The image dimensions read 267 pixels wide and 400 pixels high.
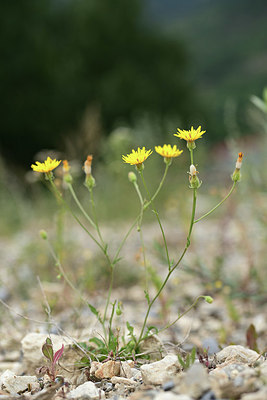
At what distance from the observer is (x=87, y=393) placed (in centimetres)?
117

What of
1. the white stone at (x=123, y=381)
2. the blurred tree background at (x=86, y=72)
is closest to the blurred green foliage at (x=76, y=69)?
the blurred tree background at (x=86, y=72)

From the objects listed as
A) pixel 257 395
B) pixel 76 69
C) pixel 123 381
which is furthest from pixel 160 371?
pixel 76 69

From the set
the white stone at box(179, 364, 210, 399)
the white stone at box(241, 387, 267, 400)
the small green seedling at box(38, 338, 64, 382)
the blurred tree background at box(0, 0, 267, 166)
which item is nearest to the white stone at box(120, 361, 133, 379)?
the small green seedling at box(38, 338, 64, 382)

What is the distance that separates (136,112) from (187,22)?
39.5 meters

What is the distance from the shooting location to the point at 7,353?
2139 mm

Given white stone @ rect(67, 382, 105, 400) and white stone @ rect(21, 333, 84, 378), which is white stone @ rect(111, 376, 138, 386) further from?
white stone @ rect(21, 333, 84, 378)

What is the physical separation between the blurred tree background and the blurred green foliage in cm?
2

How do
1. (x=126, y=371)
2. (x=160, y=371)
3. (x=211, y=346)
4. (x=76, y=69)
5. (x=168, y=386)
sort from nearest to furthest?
(x=168, y=386)
(x=160, y=371)
(x=126, y=371)
(x=211, y=346)
(x=76, y=69)

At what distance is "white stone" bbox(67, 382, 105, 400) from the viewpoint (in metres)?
1.15

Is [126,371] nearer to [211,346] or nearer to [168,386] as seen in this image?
[168,386]

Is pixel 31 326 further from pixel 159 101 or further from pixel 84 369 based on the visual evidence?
pixel 159 101

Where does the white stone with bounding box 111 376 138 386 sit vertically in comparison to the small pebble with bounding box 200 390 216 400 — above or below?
above

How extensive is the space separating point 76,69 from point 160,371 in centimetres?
986

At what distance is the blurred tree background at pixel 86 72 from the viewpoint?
952cm
